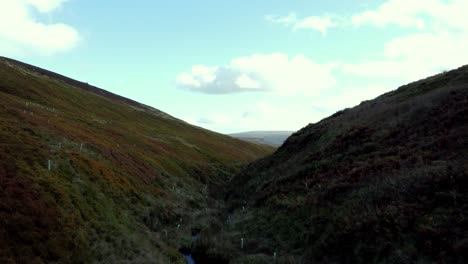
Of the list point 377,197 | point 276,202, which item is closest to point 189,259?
point 276,202

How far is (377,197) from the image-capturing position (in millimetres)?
21547

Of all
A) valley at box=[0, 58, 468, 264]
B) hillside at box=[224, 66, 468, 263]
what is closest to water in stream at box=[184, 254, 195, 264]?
valley at box=[0, 58, 468, 264]

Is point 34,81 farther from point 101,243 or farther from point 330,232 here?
point 330,232

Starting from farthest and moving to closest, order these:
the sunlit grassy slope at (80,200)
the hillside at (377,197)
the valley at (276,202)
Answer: the sunlit grassy slope at (80,200) → the valley at (276,202) → the hillside at (377,197)

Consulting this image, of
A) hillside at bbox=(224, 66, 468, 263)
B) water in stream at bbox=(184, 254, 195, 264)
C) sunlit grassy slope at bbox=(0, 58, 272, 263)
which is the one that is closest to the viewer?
hillside at bbox=(224, 66, 468, 263)

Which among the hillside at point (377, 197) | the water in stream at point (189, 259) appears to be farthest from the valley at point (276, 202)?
the water in stream at point (189, 259)

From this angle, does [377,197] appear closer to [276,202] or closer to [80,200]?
[276,202]

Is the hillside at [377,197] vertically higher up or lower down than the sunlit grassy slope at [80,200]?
higher up

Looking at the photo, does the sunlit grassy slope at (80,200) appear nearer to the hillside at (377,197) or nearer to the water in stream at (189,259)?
the water in stream at (189,259)

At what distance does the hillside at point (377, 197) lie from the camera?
1723cm

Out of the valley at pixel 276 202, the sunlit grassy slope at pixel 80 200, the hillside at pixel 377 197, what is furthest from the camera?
the sunlit grassy slope at pixel 80 200

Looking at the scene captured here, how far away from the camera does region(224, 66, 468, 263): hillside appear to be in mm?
17234

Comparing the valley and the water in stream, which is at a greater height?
the valley

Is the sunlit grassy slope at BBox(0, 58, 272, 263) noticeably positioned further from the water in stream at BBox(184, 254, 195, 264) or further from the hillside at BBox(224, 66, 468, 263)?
the hillside at BBox(224, 66, 468, 263)
